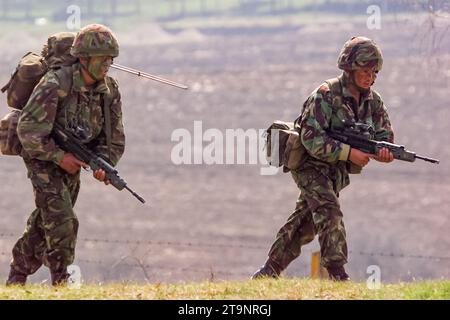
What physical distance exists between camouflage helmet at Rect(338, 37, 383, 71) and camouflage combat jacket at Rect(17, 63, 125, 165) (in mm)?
1909

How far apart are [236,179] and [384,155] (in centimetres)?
6542

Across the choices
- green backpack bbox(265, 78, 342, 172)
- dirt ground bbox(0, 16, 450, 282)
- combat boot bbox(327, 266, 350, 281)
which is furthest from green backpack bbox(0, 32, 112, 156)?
dirt ground bbox(0, 16, 450, 282)

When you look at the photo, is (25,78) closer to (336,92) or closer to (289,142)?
(289,142)

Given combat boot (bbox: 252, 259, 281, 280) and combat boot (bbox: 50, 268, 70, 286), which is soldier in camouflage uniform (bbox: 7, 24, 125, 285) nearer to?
combat boot (bbox: 50, 268, 70, 286)

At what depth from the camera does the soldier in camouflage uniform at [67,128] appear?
15.5 m

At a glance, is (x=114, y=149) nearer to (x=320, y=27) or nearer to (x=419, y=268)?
(x=419, y=268)

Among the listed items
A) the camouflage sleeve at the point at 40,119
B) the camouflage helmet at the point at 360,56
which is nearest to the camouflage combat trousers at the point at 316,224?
the camouflage helmet at the point at 360,56

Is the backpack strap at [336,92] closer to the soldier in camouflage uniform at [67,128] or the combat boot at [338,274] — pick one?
the combat boot at [338,274]

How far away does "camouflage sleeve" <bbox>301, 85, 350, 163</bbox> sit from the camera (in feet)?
52.0

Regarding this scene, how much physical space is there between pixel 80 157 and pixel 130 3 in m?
107

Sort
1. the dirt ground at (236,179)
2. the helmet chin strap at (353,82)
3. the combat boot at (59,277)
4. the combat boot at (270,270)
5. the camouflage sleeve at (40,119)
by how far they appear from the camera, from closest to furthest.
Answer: the camouflage sleeve at (40,119) < the combat boot at (59,277) < the helmet chin strap at (353,82) < the combat boot at (270,270) < the dirt ground at (236,179)

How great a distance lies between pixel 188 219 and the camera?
71.9 metres
